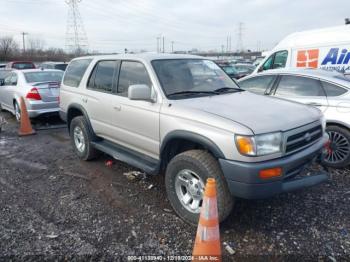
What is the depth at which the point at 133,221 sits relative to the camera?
3.43 m

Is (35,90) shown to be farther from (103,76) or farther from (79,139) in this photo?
(103,76)

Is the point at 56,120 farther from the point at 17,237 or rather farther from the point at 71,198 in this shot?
the point at 17,237

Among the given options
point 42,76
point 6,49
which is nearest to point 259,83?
point 42,76

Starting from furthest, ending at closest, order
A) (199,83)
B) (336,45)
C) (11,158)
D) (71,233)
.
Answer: (336,45)
(11,158)
(199,83)
(71,233)

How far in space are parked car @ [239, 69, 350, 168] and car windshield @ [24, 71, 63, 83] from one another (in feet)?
19.5

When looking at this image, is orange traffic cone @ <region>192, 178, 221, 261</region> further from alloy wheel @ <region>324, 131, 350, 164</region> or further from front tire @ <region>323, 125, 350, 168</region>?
alloy wheel @ <region>324, 131, 350, 164</region>

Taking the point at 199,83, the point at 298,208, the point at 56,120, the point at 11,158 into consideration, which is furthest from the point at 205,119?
the point at 56,120

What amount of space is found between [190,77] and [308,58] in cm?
532

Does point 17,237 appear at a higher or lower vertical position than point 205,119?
lower

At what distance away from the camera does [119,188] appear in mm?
4293

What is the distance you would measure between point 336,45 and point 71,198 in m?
7.09

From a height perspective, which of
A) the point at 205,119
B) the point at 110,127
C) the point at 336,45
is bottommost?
the point at 110,127

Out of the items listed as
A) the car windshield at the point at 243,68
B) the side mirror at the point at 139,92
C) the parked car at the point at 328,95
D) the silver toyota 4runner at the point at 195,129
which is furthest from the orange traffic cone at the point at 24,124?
the car windshield at the point at 243,68

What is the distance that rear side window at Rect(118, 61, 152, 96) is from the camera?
3.91 meters
